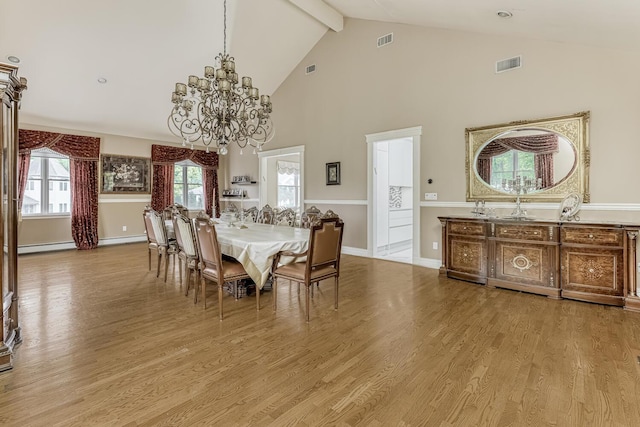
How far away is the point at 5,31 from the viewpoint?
457cm

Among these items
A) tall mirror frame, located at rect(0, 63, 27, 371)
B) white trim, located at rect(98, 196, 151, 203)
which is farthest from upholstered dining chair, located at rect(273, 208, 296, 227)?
white trim, located at rect(98, 196, 151, 203)

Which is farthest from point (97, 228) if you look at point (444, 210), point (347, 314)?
point (444, 210)

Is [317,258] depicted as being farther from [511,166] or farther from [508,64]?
[508,64]

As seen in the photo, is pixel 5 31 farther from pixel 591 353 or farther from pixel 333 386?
pixel 591 353

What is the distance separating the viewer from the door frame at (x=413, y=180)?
17.5ft

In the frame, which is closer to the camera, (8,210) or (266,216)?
(8,210)

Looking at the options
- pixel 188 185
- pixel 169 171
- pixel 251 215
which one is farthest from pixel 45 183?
pixel 251 215

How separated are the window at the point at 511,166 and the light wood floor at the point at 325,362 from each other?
1.63 metres

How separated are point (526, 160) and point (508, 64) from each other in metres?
1.35

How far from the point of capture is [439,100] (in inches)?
200

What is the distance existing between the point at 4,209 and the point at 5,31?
4160 mm

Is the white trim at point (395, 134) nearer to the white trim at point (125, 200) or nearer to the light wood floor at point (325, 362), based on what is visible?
the light wood floor at point (325, 362)

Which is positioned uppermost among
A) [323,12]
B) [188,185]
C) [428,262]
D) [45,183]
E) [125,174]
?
[323,12]

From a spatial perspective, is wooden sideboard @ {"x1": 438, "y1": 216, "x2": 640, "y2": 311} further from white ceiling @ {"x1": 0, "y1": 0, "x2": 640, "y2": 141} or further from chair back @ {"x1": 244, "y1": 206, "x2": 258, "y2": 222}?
chair back @ {"x1": 244, "y1": 206, "x2": 258, "y2": 222}
